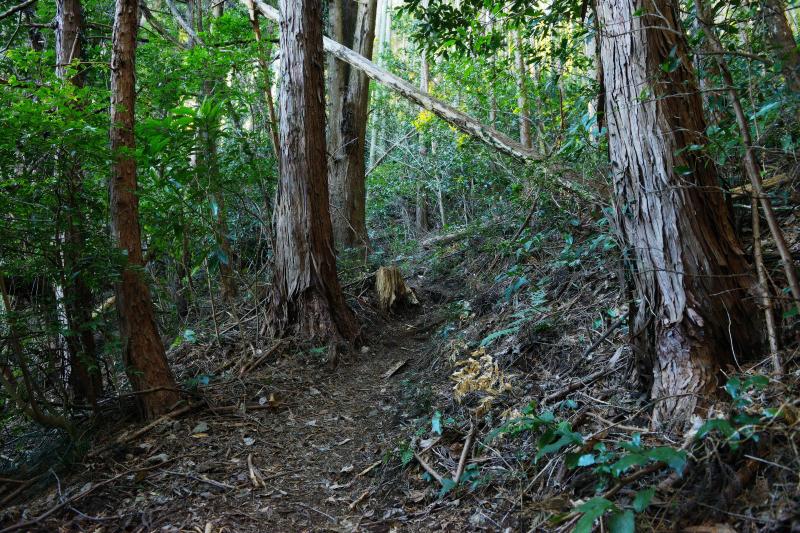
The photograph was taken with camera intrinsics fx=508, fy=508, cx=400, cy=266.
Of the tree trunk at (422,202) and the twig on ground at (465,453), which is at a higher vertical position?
the tree trunk at (422,202)

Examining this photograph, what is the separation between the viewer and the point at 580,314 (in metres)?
4.14

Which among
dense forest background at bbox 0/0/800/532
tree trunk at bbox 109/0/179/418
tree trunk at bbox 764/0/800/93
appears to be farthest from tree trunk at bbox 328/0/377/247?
tree trunk at bbox 764/0/800/93

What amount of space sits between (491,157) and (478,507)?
5952 millimetres

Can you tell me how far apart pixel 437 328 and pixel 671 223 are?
3949 millimetres

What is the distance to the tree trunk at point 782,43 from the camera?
2.18 metres

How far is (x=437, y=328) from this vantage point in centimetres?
634

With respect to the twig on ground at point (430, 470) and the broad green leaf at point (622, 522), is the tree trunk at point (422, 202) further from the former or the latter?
the broad green leaf at point (622, 522)

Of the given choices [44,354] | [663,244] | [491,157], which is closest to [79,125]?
[44,354]

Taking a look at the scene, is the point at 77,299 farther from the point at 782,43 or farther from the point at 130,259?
the point at 782,43

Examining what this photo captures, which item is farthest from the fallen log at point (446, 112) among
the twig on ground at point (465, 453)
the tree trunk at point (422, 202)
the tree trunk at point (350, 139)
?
the tree trunk at point (422, 202)

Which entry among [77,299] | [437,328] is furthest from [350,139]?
[77,299]

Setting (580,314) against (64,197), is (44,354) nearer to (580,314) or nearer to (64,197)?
(64,197)

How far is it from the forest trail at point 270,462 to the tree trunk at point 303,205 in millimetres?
550

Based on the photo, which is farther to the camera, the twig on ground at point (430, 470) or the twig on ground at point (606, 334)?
the twig on ground at point (606, 334)
